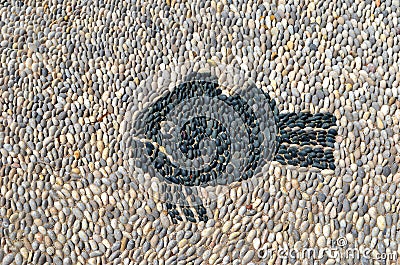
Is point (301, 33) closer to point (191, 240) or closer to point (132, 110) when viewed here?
point (132, 110)

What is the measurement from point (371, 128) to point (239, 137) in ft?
2.28

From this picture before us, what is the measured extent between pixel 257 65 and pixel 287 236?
0.99 m

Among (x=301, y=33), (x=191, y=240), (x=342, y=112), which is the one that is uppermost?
(x=301, y=33)

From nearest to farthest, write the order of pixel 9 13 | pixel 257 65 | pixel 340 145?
pixel 340 145
pixel 257 65
pixel 9 13

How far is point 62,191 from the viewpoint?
283 cm

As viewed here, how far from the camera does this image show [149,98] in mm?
3068

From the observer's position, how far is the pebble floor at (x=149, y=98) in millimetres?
2705

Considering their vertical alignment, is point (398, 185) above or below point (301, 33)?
below

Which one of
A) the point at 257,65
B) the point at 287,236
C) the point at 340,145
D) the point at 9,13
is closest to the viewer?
the point at 287,236

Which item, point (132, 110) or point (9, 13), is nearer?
point (132, 110)

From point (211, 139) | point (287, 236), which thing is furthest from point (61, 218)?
point (287, 236)

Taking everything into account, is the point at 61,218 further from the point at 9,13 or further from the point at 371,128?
the point at 371,128

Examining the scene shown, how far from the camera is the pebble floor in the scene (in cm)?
271

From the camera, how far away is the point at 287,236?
2.70m
